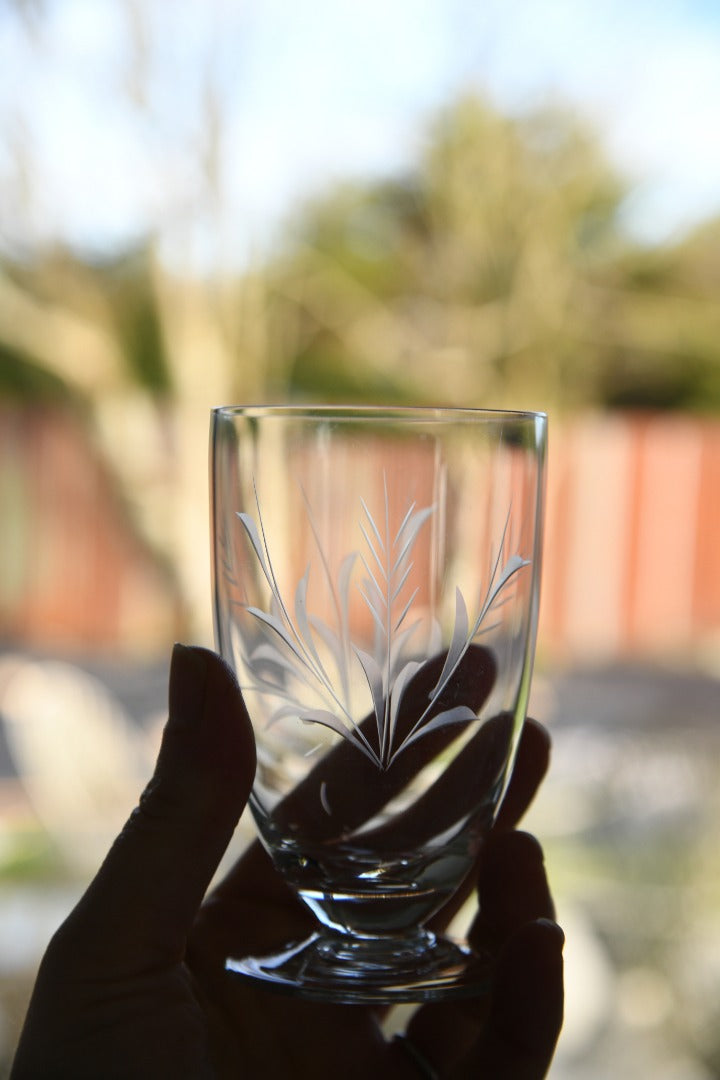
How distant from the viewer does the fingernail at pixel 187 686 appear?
0.39 meters

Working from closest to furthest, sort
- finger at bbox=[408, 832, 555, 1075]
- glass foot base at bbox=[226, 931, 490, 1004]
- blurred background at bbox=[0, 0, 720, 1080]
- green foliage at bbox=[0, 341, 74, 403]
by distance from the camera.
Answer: glass foot base at bbox=[226, 931, 490, 1004] < finger at bbox=[408, 832, 555, 1075] < blurred background at bbox=[0, 0, 720, 1080] < green foliage at bbox=[0, 341, 74, 403]

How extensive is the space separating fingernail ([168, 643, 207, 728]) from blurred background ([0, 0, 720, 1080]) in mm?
1361

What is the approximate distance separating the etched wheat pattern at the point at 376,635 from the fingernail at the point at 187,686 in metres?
0.03

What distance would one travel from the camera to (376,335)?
7.16 ft

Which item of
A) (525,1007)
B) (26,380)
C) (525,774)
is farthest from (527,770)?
(26,380)

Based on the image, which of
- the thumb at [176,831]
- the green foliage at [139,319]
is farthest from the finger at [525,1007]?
the green foliage at [139,319]

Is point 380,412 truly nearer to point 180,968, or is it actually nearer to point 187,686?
point 187,686

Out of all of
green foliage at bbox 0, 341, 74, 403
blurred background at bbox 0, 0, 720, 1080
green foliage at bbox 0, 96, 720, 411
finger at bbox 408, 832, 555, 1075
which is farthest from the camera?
green foliage at bbox 0, 341, 74, 403

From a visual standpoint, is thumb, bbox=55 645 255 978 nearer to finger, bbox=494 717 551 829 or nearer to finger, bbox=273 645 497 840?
finger, bbox=273 645 497 840

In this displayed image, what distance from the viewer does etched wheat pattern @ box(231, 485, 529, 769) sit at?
378 millimetres

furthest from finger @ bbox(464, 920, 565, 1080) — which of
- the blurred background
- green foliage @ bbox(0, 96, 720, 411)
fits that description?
green foliage @ bbox(0, 96, 720, 411)

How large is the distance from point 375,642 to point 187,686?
0.23 ft

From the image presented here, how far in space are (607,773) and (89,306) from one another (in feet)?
4.32

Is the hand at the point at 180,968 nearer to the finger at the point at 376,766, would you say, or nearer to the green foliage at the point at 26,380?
the finger at the point at 376,766
